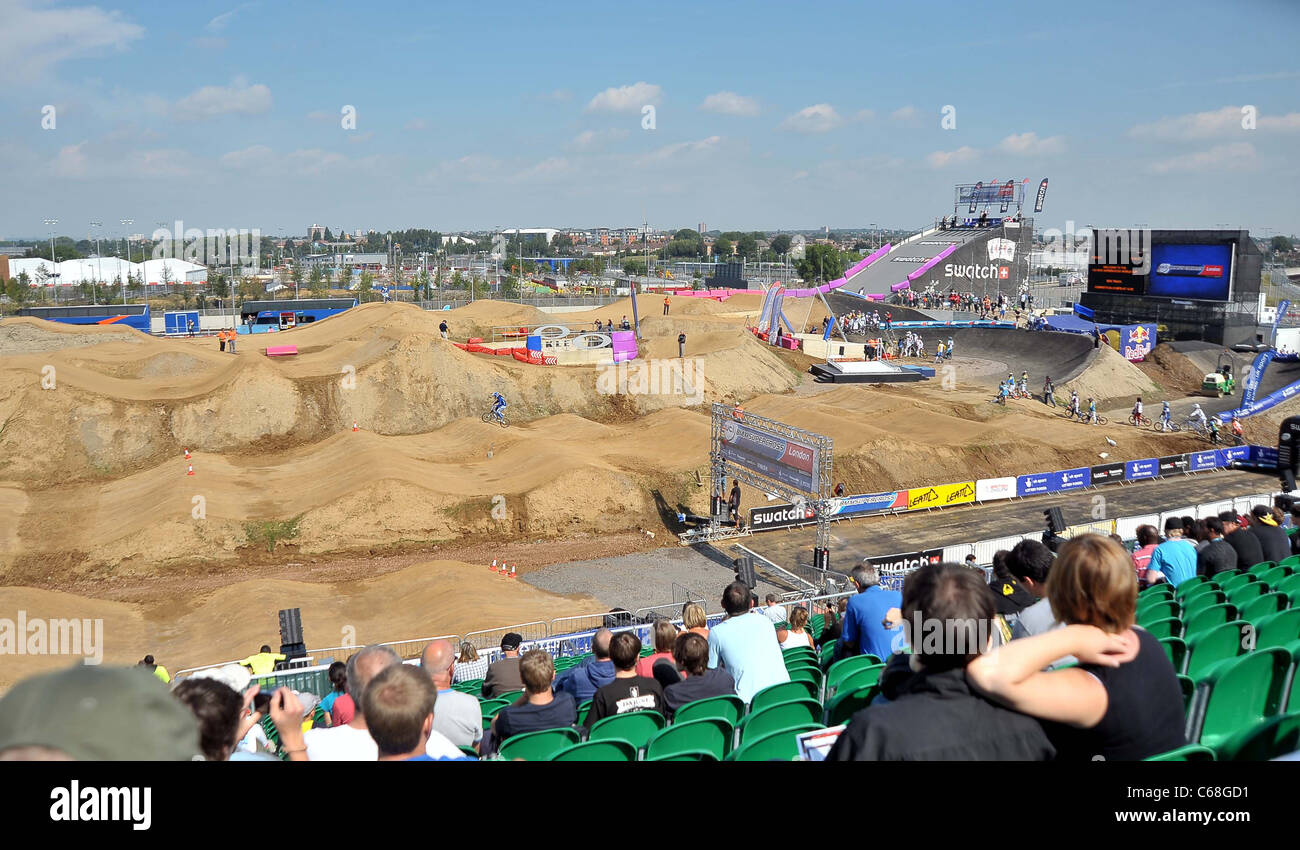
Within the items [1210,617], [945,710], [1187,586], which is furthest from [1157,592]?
[945,710]

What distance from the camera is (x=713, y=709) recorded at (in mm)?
6586

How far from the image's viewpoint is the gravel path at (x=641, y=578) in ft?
86.0

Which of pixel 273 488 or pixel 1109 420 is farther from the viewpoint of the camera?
pixel 1109 420

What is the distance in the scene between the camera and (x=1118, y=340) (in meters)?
62.4

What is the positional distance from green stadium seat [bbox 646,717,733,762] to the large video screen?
65953mm

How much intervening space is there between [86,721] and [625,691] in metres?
4.81

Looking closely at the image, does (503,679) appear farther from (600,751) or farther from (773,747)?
(773,747)

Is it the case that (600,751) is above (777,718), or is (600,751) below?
above

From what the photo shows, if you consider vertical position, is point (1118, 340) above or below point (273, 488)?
above

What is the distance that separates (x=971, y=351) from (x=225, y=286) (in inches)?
3075
